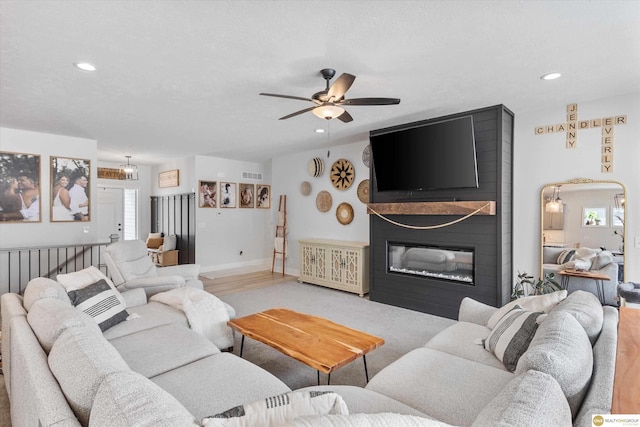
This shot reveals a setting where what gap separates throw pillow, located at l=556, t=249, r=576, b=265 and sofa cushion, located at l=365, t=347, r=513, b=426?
2594mm

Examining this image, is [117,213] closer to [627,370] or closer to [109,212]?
[109,212]

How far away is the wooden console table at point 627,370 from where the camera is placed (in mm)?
1024

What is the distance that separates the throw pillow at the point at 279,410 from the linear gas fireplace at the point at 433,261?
11.5ft

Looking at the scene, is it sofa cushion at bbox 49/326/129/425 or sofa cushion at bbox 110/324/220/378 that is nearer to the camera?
sofa cushion at bbox 49/326/129/425

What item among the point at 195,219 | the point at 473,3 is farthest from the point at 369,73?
the point at 195,219

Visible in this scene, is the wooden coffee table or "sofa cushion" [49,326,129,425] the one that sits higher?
"sofa cushion" [49,326,129,425]

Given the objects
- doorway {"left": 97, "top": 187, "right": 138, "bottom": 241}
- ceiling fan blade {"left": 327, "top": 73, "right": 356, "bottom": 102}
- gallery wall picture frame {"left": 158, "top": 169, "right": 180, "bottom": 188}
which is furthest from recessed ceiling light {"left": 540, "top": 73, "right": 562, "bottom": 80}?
doorway {"left": 97, "top": 187, "right": 138, "bottom": 241}

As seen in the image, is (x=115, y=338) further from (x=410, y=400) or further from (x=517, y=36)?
(x=517, y=36)

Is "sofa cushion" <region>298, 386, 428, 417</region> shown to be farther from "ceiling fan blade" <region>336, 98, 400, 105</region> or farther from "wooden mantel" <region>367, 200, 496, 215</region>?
"wooden mantel" <region>367, 200, 496, 215</region>

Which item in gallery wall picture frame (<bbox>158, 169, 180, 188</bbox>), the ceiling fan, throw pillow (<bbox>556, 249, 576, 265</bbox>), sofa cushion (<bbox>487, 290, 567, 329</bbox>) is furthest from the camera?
gallery wall picture frame (<bbox>158, 169, 180, 188</bbox>)

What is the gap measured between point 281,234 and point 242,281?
1520mm

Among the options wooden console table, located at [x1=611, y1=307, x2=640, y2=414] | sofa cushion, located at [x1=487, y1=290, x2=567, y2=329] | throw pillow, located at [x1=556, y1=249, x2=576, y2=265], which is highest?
throw pillow, located at [x1=556, y1=249, x2=576, y2=265]

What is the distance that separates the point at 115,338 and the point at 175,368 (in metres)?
0.76

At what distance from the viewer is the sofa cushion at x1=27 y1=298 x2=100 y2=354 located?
5.12 feet
